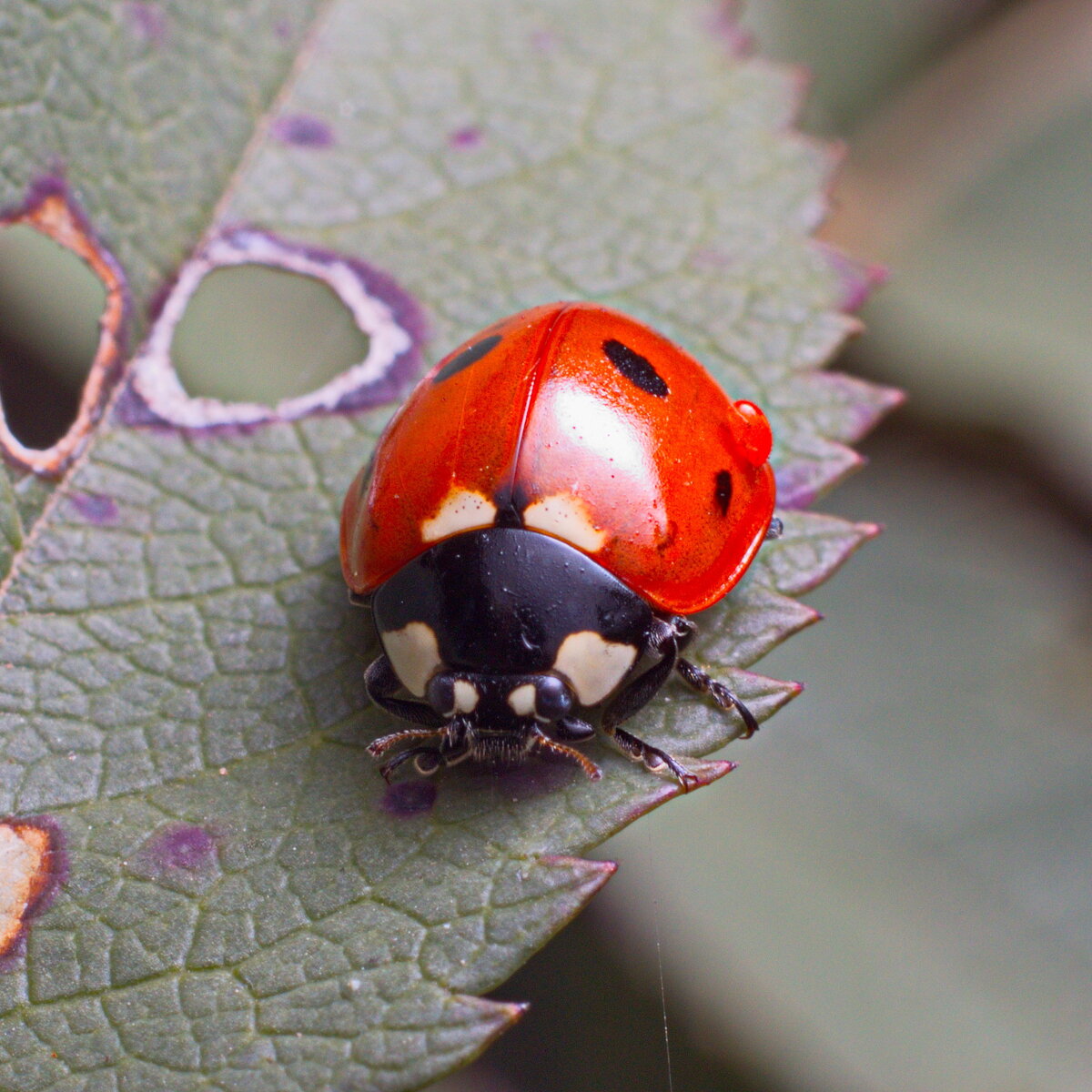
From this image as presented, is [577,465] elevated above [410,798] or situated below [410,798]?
above

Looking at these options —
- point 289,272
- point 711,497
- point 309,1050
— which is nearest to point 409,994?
point 309,1050

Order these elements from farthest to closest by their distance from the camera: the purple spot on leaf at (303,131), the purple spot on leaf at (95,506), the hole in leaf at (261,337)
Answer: the purple spot on leaf at (303,131), the hole in leaf at (261,337), the purple spot on leaf at (95,506)

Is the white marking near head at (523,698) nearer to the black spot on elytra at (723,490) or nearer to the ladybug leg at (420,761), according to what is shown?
the ladybug leg at (420,761)

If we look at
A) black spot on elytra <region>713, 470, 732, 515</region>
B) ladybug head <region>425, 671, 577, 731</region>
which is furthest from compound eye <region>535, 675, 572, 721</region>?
black spot on elytra <region>713, 470, 732, 515</region>

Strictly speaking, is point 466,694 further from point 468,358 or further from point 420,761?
point 468,358

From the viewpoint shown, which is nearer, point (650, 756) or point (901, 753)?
point (650, 756)

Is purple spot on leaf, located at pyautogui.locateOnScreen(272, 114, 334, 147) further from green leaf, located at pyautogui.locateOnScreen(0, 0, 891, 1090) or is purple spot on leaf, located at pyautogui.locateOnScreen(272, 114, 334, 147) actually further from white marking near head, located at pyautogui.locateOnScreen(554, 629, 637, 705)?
white marking near head, located at pyautogui.locateOnScreen(554, 629, 637, 705)

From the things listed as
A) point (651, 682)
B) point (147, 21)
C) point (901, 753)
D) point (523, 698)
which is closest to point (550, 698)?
point (523, 698)

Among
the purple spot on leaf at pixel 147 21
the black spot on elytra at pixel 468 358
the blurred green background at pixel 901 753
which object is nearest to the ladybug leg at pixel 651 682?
the black spot on elytra at pixel 468 358
